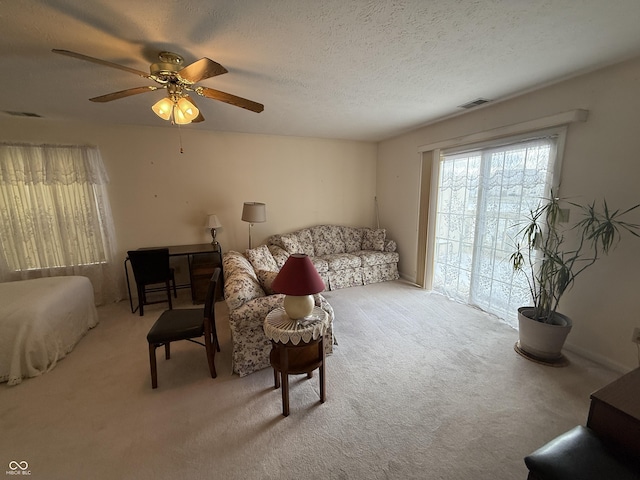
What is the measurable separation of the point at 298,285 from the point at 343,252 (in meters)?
3.04

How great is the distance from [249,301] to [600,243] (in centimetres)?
307

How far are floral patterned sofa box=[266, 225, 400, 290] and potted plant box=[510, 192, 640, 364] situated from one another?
6.90ft

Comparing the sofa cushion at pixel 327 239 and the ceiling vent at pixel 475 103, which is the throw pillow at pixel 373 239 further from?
the ceiling vent at pixel 475 103

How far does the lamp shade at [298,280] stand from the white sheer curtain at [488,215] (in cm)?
241

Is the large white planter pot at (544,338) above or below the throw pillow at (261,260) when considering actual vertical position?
below

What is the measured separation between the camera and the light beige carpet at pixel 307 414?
1438 millimetres

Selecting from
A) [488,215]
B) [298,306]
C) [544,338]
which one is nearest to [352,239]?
[488,215]

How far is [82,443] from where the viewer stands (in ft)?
5.15

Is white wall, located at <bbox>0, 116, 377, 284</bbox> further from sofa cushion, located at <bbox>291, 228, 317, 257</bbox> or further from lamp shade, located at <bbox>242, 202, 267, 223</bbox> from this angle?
lamp shade, located at <bbox>242, 202, 267, 223</bbox>

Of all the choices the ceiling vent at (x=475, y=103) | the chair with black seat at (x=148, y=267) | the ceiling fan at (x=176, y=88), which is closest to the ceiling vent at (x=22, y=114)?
the chair with black seat at (x=148, y=267)

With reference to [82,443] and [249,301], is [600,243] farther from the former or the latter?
[82,443]

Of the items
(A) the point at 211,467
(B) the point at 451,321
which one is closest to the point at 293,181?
(B) the point at 451,321

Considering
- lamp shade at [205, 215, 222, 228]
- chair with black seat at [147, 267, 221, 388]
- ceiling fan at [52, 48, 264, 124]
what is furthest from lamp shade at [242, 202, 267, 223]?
ceiling fan at [52, 48, 264, 124]

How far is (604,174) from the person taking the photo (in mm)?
2139
